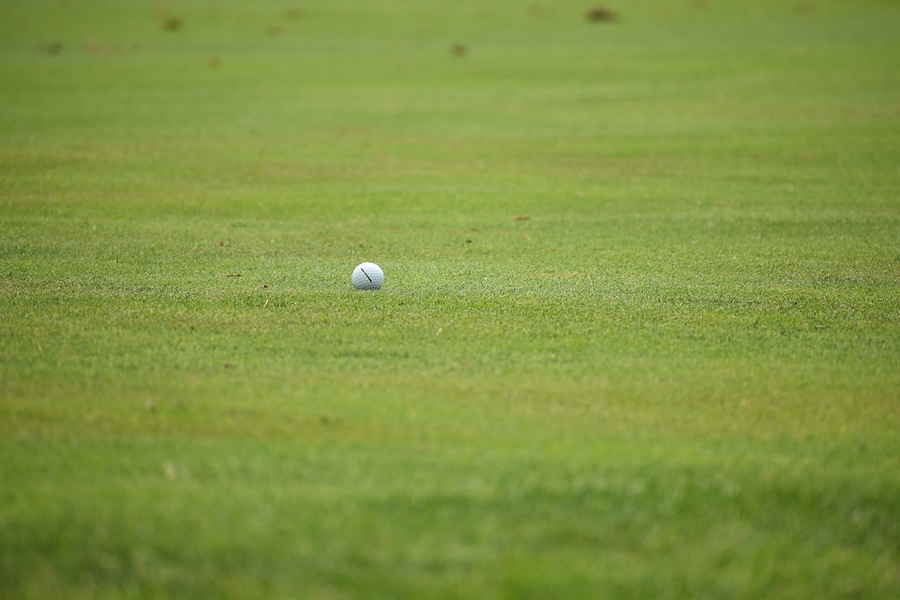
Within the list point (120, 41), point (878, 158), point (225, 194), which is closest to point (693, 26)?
point (120, 41)

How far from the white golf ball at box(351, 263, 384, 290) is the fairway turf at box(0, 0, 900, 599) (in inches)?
6.9

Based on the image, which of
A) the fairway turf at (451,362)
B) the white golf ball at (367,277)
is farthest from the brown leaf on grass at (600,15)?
the white golf ball at (367,277)

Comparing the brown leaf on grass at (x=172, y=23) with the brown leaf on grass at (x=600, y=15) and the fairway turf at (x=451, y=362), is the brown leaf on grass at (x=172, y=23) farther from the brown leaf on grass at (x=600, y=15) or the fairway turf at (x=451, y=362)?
the fairway turf at (x=451, y=362)

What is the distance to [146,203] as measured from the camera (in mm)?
15945

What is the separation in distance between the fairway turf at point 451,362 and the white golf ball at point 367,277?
18 cm

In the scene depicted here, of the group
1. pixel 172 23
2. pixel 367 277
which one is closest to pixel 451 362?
pixel 367 277

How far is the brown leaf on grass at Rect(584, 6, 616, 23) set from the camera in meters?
48.2

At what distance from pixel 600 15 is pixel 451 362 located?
141ft

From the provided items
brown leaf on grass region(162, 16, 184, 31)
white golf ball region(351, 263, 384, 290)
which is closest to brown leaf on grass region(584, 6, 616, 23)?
brown leaf on grass region(162, 16, 184, 31)

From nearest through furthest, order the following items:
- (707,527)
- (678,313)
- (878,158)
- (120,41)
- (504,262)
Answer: (707,527), (678,313), (504,262), (878,158), (120,41)

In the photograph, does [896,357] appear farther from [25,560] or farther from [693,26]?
[693,26]

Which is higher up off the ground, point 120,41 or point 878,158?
point 878,158

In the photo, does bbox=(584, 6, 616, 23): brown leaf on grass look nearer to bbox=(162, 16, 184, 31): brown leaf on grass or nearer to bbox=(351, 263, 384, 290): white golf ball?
bbox=(162, 16, 184, 31): brown leaf on grass

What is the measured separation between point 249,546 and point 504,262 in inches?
296
